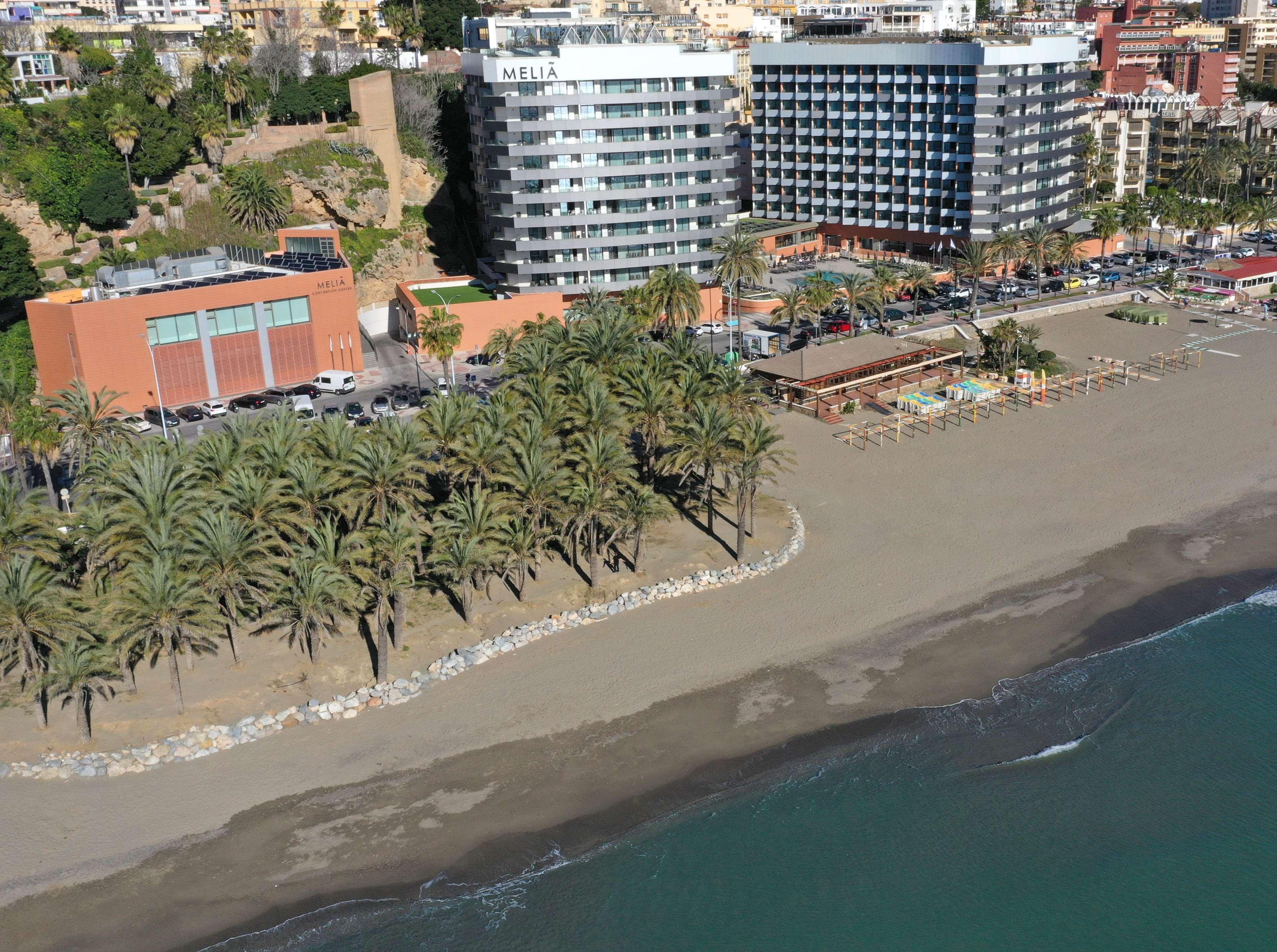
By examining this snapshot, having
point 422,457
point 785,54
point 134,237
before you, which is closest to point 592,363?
point 422,457

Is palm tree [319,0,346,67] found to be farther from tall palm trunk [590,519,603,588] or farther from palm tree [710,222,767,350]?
tall palm trunk [590,519,603,588]

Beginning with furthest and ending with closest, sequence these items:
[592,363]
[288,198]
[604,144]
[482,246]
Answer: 1. [482,246]
2. [288,198]
3. [604,144]
4. [592,363]

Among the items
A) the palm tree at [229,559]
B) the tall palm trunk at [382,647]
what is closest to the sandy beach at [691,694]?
the tall palm trunk at [382,647]

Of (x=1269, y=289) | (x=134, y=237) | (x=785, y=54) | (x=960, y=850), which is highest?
(x=785, y=54)

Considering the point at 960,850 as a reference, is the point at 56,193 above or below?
above

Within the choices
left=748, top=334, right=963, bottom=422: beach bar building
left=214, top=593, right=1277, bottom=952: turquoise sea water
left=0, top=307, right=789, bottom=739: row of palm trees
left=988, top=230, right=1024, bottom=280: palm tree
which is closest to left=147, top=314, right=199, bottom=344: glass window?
left=0, top=307, right=789, bottom=739: row of palm trees

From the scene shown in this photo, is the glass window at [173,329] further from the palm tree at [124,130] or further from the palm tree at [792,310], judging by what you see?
the palm tree at [792,310]

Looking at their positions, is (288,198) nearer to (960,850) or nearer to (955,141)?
(955,141)

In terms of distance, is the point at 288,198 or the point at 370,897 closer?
the point at 370,897
